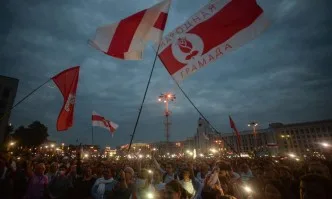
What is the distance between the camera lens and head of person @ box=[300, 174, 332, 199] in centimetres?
303

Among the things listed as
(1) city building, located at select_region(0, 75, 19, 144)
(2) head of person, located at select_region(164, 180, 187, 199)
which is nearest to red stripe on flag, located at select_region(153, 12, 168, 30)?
(2) head of person, located at select_region(164, 180, 187, 199)

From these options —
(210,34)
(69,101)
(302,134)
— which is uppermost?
(302,134)

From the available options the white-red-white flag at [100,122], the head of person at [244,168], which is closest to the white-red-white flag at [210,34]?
the head of person at [244,168]

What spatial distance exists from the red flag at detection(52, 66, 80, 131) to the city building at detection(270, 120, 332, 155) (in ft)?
482

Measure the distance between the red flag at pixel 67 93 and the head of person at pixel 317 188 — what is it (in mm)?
8791

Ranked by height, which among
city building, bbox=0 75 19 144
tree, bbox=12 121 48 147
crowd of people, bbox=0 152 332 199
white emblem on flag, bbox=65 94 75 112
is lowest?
crowd of people, bbox=0 152 332 199

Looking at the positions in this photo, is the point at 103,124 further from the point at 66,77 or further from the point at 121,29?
the point at 121,29

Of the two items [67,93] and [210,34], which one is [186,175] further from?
[67,93]

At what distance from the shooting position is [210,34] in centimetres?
601

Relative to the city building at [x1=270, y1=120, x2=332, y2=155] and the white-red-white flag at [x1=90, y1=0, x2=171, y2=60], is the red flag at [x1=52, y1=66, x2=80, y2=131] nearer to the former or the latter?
the white-red-white flag at [x1=90, y1=0, x2=171, y2=60]

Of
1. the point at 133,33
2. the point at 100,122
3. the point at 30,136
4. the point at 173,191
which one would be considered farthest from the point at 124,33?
the point at 30,136

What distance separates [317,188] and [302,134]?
168m

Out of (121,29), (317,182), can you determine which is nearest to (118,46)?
(121,29)

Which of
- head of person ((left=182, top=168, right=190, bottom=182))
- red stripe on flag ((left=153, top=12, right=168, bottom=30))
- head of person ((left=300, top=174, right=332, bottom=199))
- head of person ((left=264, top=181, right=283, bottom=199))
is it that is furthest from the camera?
head of person ((left=182, top=168, right=190, bottom=182))
